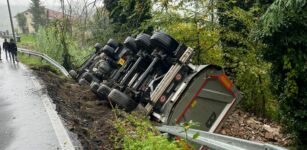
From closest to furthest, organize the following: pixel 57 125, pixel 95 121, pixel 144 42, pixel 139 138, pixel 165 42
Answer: pixel 139 138, pixel 57 125, pixel 95 121, pixel 165 42, pixel 144 42

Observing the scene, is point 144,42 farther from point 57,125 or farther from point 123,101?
point 57,125

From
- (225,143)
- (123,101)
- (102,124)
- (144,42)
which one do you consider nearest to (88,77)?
(144,42)

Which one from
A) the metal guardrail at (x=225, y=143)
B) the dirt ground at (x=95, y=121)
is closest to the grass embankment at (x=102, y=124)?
the dirt ground at (x=95, y=121)

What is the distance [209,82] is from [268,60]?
2.15 m

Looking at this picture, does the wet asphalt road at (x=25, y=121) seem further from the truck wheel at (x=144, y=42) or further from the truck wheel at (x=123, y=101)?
the truck wheel at (x=144, y=42)

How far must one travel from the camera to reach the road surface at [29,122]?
6.54m

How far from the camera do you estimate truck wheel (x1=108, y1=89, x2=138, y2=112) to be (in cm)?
849

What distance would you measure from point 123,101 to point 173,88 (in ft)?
3.61

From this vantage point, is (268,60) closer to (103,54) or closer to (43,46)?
(103,54)

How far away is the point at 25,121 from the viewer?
835 cm

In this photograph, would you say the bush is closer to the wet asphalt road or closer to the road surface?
the road surface

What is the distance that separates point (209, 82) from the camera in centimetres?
812

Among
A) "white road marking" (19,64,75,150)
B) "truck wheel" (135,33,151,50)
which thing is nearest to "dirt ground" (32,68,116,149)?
"white road marking" (19,64,75,150)

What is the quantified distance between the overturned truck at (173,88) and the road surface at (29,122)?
1.47 metres
